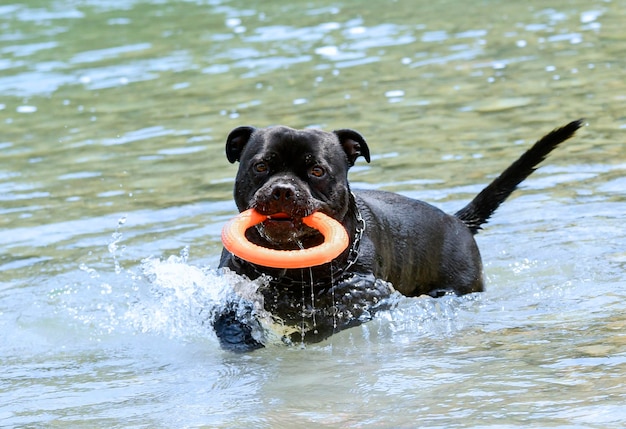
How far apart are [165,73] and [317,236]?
28.8 ft

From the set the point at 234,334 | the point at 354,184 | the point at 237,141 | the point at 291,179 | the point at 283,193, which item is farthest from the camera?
the point at 354,184

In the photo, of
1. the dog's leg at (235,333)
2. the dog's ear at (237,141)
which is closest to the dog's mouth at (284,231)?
the dog's leg at (235,333)

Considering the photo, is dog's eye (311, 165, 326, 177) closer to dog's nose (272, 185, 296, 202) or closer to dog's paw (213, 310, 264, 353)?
dog's nose (272, 185, 296, 202)

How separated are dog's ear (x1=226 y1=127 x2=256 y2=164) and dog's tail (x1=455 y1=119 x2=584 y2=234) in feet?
5.44

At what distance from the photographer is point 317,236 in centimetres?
562

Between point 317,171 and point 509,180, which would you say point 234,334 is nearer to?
point 317,171

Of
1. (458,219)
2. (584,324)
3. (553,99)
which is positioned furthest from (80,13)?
(584,324)

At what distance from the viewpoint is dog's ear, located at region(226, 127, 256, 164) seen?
5.84m

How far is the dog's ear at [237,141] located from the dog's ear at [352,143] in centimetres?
49

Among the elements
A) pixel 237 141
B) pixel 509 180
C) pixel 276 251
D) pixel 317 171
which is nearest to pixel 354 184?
pixel 509 180

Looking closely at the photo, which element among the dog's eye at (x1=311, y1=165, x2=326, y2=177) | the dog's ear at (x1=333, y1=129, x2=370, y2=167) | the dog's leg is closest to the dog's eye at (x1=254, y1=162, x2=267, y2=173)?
the dog's eye at (x1=311, y1=165, x2=326, y2=177)

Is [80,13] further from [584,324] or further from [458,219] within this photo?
[584,324]

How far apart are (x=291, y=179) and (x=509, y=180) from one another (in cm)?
179

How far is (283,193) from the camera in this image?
524 centimetres
